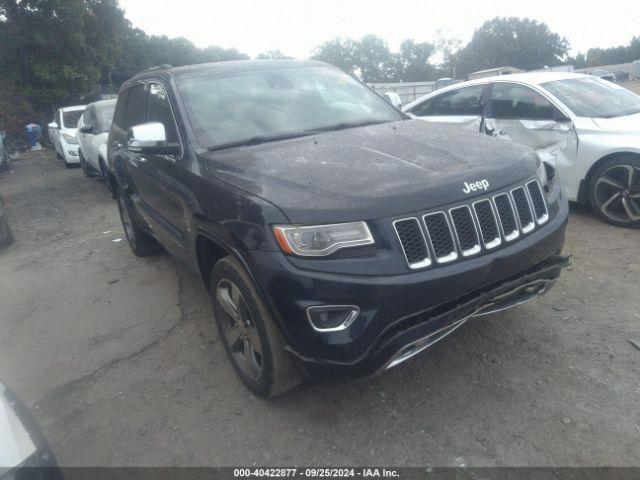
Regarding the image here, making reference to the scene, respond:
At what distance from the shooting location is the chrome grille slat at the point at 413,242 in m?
2.28

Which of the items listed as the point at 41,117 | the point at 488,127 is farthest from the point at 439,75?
the point at 488,127

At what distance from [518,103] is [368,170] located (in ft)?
12.8

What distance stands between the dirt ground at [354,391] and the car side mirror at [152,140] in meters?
1.39

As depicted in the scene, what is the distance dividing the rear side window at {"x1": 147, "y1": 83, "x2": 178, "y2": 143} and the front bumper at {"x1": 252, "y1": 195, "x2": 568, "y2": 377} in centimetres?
143

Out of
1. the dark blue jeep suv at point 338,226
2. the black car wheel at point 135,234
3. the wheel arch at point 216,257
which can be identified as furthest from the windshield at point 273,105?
the black car wheel at point 135,234

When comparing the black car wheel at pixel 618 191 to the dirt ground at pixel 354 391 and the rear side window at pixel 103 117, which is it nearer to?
the dirt ground at pixel 354 391

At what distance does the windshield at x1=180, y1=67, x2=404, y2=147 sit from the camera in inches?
131

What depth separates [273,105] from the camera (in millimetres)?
3561

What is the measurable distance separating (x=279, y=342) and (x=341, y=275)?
550 mm

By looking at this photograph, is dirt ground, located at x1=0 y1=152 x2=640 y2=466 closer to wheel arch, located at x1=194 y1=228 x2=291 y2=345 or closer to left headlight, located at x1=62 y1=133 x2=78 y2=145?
wheel arch, located at x1=194 y1=228 x2=291 y2=345

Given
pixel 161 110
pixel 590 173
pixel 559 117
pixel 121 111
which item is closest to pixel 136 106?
pixel 121 111

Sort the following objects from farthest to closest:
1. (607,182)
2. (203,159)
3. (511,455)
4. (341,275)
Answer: (607,182), (203,159), (511,455), (341,275)

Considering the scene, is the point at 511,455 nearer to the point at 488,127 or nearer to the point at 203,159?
the point at 203,159

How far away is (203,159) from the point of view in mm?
2996
